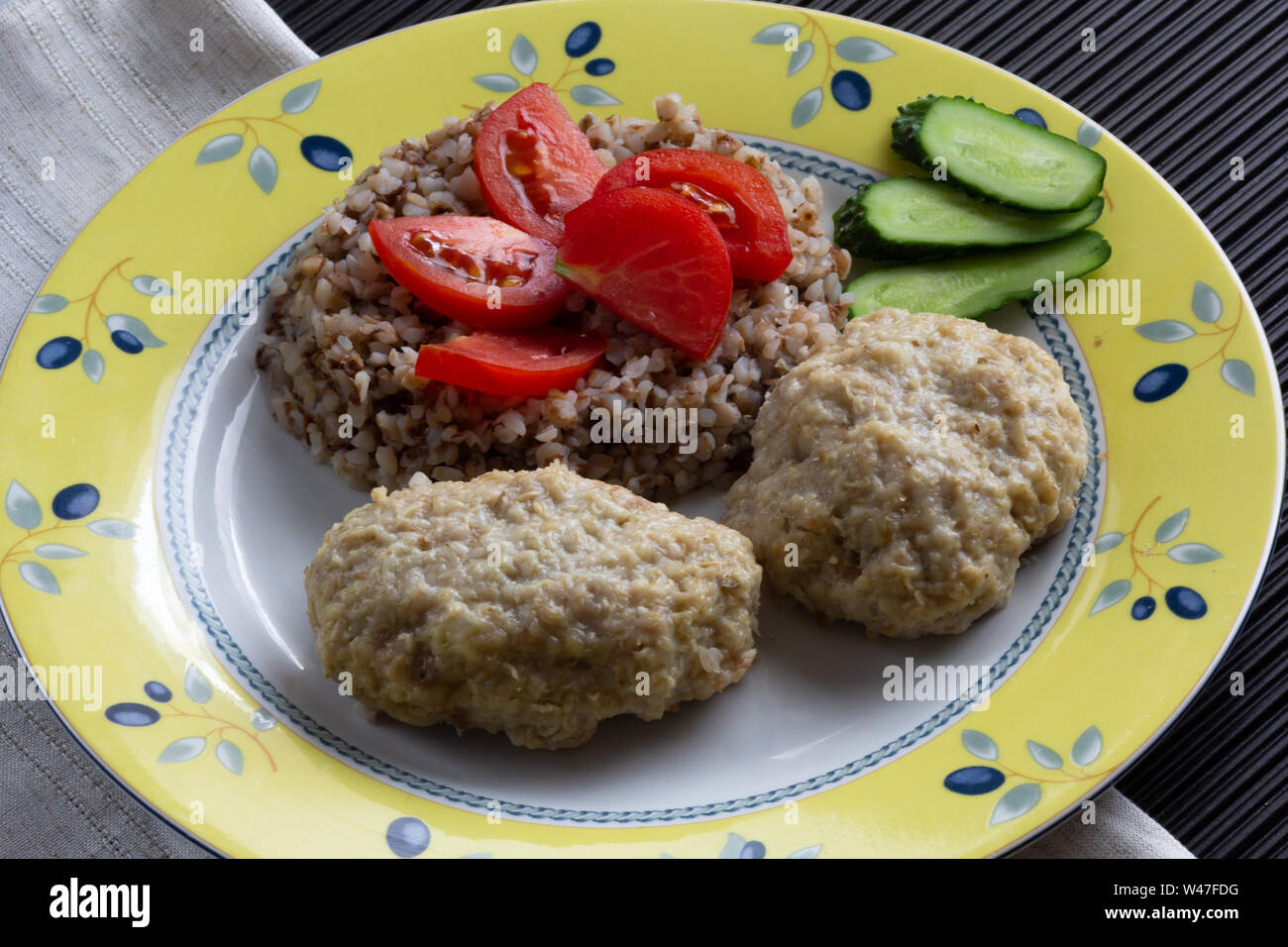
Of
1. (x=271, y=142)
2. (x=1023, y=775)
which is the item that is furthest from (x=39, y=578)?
(x=1023, y=775)

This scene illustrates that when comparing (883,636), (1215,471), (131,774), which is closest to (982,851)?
(883,636)

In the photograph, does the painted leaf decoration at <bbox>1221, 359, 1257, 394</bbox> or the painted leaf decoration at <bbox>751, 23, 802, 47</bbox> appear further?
the painted leaf decoration at <bbox>751, 23, 802, 47</bbox>

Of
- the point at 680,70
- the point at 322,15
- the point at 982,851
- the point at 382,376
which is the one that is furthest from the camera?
the point at 322,15

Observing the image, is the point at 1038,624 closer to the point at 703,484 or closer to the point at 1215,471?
the point at 1215,471

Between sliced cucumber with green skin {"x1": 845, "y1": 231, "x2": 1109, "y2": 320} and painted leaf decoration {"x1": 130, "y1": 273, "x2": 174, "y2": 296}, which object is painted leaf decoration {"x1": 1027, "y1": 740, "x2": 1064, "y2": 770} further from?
painted leaf decoration {"x1": 130, "y1": 273, "x2": 174, "y2": 296}

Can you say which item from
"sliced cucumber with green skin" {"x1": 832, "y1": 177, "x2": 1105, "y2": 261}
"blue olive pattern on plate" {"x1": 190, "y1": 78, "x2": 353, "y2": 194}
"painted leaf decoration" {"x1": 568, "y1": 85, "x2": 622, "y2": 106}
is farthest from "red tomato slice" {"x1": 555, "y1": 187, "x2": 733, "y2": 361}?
"blue olive pattern on plate" {"x1": 190, "y1": 78, "x2": 353, "y2": 194}

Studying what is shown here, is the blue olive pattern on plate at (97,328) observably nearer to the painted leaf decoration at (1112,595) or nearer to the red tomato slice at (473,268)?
the red tomato slice at (473,268)

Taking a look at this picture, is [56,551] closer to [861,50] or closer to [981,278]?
[981,278]
